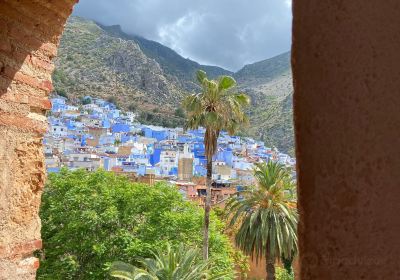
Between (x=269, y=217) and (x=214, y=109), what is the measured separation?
5178 millimetres

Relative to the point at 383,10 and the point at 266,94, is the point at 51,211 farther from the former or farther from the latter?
the point at 266,94

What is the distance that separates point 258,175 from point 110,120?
Result: 70.8m

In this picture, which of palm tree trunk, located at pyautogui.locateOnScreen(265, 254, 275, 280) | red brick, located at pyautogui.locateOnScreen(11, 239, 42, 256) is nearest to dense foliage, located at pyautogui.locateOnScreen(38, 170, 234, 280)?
palm tree trunk, located at pyautogui.locateOnScreen(265, 254, 275, 280)

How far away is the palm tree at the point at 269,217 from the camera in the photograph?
58.6 ft

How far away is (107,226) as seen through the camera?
17.5 m

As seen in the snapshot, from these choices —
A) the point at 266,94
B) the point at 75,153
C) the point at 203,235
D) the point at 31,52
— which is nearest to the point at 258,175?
the point at 203,235

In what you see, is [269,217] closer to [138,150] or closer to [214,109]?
[214,109]

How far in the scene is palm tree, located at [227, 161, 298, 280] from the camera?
1788 centimetres

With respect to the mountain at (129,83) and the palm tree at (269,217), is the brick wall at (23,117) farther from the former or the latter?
the mountain at (129,83)

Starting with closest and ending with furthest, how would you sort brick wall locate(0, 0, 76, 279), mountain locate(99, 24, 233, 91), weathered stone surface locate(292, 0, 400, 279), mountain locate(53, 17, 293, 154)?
weathered stone surface locate(292, 0, 400, 279)
brick wall locate(0, 0, 76, 279)
mountain locate(53, 17, 293, 154)
mountain locate(99, 24, 233, 91)

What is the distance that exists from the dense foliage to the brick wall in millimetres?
13233

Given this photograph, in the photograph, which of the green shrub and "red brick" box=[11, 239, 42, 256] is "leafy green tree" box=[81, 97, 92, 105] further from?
"red brick" box=[11, 239, 42, 256]

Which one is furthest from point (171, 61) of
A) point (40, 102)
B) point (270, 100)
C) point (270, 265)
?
point (40, 102)

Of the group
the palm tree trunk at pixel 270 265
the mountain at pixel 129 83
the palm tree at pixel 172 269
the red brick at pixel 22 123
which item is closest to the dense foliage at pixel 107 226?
the palm tree trunk at pixel 270 265
